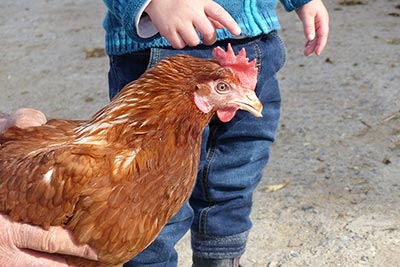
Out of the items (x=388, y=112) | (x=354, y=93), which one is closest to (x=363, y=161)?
(x=388, y=112)

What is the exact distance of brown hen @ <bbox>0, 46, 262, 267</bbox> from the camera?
1369mm

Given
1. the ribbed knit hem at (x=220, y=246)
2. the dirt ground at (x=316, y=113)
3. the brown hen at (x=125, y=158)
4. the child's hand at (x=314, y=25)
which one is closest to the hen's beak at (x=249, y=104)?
the brown hen at (x=125, y=158)

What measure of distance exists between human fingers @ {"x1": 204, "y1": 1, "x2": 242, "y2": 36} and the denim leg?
1.26ft

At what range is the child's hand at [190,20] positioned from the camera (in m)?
1.48

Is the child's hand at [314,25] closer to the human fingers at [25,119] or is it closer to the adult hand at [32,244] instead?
the human fingers at [25,119]

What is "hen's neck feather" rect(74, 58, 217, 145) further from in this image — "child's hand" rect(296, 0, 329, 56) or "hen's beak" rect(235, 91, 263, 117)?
"child's hand" rect(296, 0, 329, 56)

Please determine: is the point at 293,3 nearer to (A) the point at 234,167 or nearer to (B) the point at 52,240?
(A) the point at 234,167

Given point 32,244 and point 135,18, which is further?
point 135,18

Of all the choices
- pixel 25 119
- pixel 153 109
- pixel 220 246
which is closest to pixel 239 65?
pixel 153 109

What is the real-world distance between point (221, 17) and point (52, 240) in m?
0.56

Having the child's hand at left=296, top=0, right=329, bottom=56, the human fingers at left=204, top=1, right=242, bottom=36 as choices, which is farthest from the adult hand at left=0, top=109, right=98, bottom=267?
the child's hand at left=296, top=0, right=329, bottom=56

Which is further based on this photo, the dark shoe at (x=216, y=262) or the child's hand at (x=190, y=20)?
the dark shoe at (x=216, y=262)

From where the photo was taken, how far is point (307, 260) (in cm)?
236

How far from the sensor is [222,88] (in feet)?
4.84
